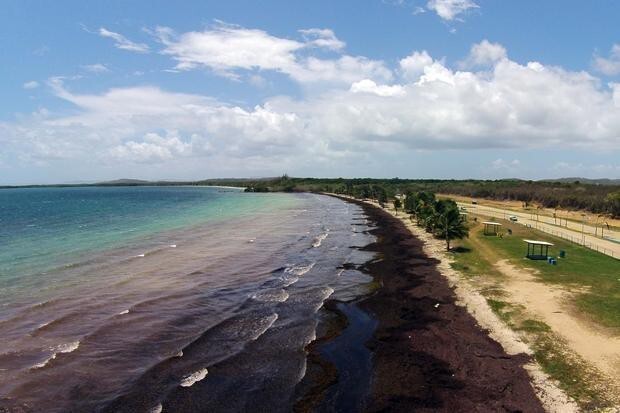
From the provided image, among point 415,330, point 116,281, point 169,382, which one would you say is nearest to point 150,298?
point 116,281

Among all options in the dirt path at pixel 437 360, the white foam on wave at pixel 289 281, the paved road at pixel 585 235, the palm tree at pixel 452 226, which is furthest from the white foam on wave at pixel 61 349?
the paved road at pixel 585 235

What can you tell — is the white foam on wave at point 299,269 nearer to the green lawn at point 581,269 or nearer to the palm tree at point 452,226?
the palm tree at point 452,226

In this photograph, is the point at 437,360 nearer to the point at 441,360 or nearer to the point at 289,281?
the point at 441,360

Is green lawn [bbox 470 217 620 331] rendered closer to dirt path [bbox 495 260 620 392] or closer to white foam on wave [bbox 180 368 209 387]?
dirt path [bbox 495 260 620 392]

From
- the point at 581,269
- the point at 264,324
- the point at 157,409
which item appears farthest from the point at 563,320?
the point at 157,409

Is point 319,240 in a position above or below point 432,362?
above

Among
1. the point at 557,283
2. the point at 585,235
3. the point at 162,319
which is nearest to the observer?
the point at 162,319

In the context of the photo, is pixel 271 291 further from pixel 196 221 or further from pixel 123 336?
pixel 196 221

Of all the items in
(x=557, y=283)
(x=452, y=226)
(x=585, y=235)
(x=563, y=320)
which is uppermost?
(x=452, y=226)
